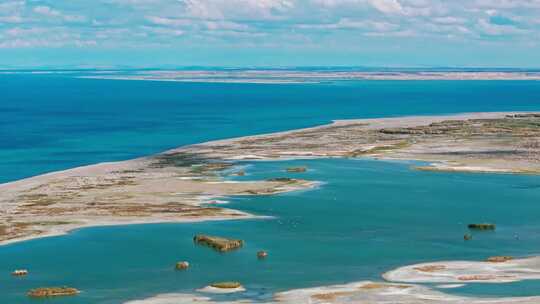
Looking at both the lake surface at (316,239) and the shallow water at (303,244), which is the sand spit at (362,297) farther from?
the shallow water at (303,244)

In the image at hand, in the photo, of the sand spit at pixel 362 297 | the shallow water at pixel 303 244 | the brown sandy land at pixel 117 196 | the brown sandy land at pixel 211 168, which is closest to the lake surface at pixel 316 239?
the shallow water at pixel 303 244

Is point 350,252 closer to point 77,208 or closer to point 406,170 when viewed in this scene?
point 77,208

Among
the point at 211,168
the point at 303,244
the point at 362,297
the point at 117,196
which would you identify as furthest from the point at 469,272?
the point at 211,168

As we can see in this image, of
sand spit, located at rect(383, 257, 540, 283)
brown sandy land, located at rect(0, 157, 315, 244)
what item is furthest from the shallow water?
brown sandy land, located at rect(0, 157, 315, 244)

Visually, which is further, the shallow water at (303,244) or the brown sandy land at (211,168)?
the brown sandy land at (211,168)

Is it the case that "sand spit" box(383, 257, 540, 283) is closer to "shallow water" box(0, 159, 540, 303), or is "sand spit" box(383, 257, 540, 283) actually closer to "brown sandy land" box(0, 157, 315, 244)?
"shallow water" box(0, 159, 540, 303)

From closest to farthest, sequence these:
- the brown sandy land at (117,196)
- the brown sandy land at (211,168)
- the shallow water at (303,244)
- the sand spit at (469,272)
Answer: the sand spit at (469,272), the shallow water at (303,244), the brown sandy land at (117,196), the brown sandy land at (211,168)
